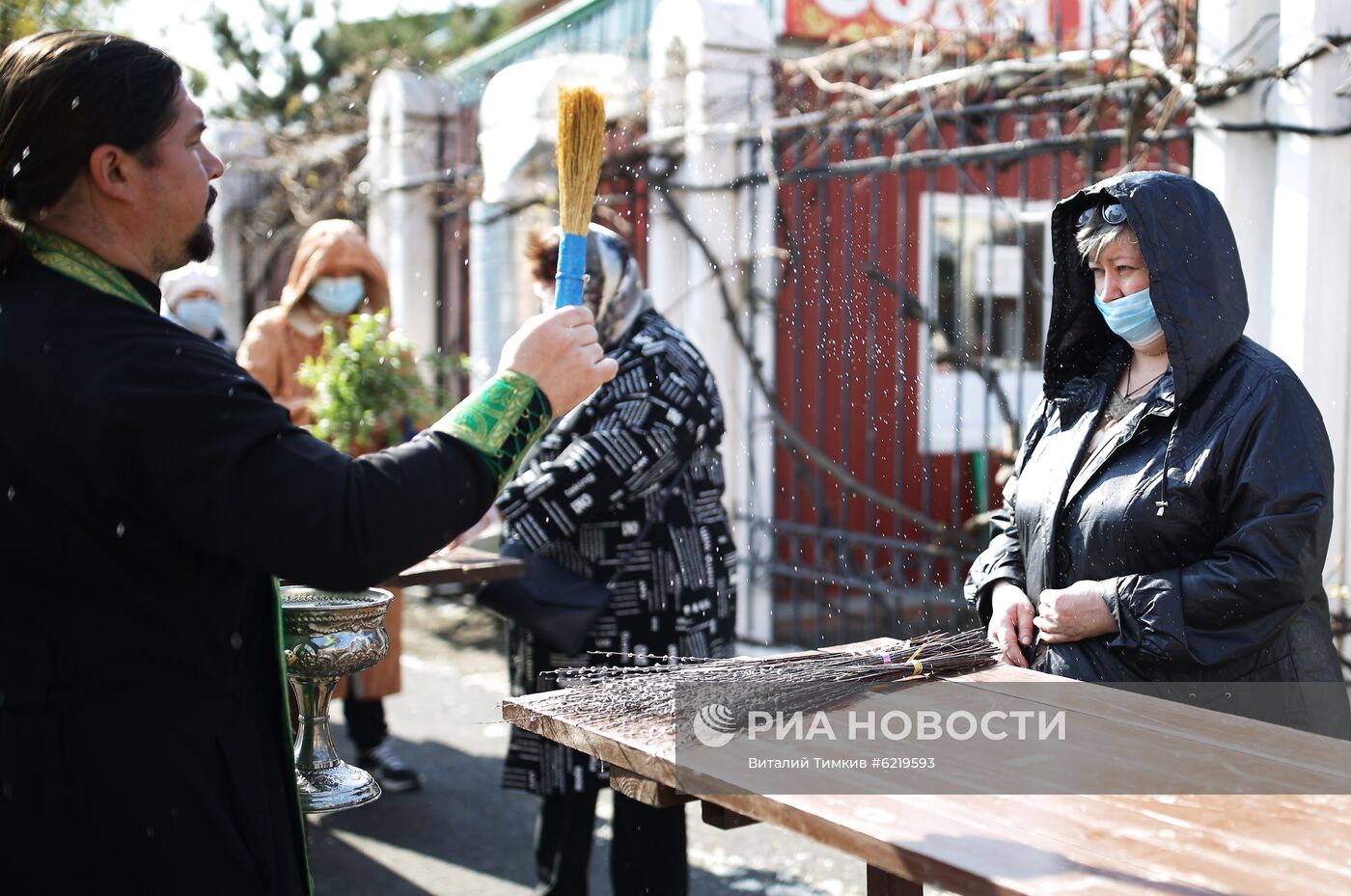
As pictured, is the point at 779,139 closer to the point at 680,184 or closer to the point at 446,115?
the point at 680,184

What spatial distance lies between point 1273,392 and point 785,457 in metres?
5.07

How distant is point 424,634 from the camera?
27.3ft

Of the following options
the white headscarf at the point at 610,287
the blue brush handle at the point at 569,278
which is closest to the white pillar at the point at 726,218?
the white headscarf at the point at 610,287

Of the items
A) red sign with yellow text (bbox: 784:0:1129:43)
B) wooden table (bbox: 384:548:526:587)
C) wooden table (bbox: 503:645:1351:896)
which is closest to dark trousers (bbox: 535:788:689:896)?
wooden table (bbox: 384:548:526:587)

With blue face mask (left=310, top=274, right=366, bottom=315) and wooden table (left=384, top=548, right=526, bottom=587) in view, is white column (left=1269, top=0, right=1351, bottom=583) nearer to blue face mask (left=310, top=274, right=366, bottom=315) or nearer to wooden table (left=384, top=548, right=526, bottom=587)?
wooden table (left=384, top=548, right=526, bottom=587)

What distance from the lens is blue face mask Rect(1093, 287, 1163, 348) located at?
8.91 ft

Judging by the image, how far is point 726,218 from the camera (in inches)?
277

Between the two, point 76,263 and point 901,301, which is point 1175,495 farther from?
point 901,301

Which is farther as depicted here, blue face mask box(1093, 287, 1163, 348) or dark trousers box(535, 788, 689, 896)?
dark trousers box(535, 788, 689, 896)

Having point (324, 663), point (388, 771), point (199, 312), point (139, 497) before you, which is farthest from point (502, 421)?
point (199, 312)

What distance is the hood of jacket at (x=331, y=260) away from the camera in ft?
18.0

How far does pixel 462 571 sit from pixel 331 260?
2288mm

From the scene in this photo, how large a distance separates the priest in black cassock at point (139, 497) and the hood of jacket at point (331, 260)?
3761 mm

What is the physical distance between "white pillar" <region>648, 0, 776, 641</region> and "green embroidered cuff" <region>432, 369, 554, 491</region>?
5.27m
